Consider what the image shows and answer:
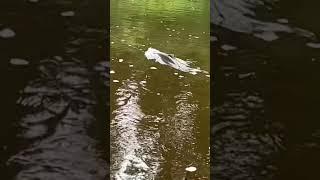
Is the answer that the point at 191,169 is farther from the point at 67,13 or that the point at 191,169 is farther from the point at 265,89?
the point at 67,13

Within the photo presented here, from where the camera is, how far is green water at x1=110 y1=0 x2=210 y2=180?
1.48 meters

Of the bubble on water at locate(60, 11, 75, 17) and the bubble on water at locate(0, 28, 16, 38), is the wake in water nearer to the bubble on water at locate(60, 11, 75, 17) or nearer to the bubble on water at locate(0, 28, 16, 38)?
the bubble on water at locate(60, 11, 75, 17)

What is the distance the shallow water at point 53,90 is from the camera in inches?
57.7

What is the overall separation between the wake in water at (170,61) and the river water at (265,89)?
0.23 feet

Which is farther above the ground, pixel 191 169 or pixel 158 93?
pixel 158 93

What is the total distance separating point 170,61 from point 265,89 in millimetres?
309

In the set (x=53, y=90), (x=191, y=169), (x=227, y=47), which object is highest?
(x=227, y=47)

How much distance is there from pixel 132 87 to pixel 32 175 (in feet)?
1.28

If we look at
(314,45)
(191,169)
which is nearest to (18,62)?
(191,169)

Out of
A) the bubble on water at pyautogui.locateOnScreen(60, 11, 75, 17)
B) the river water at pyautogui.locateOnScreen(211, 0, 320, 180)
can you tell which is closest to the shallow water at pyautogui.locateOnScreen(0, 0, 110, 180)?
the bubble on water at pyautogui.locateOnScreen(60, 11, 75, 17)

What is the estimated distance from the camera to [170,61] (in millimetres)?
1611

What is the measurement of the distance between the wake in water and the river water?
0.23 feet

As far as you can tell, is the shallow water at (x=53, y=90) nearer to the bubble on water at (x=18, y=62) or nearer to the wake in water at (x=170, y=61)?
the bubble on water at (x=18, y=62)

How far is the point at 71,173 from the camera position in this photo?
57.4 inches
